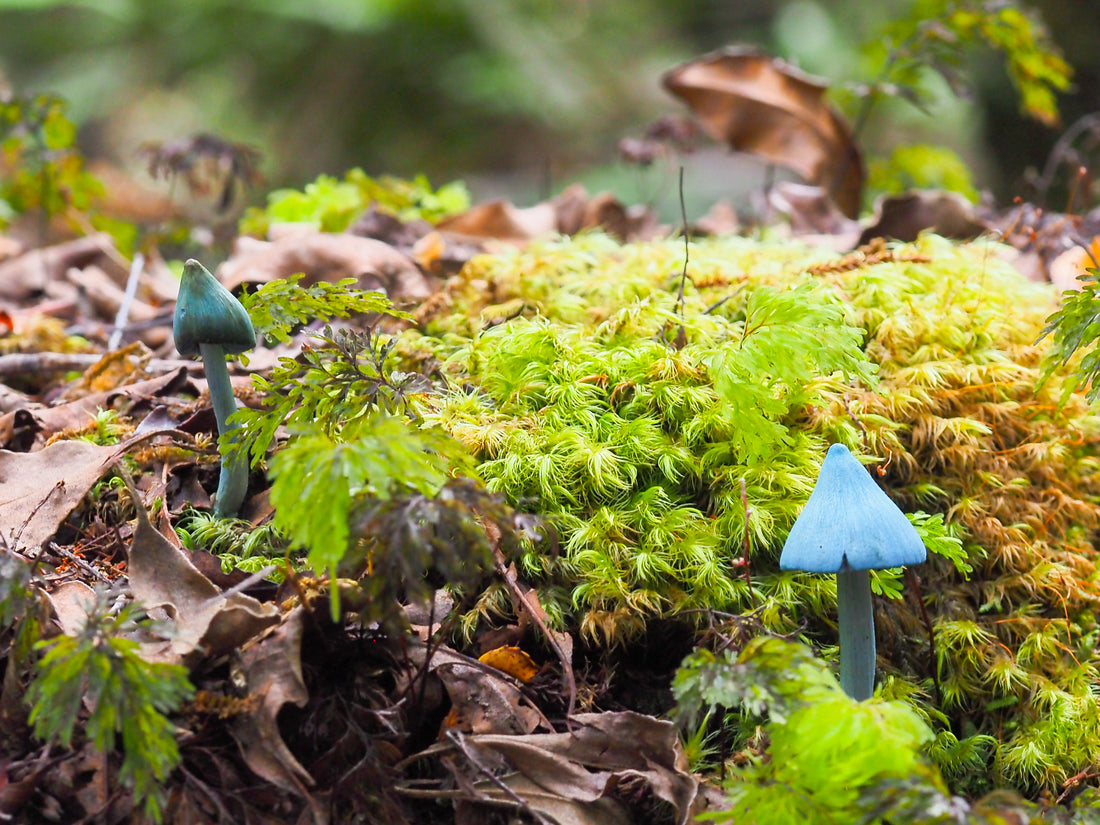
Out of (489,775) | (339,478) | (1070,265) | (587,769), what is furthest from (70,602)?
(1070,265)

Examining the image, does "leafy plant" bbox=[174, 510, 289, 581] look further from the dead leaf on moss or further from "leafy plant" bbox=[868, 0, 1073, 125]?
"leafy plant" bbox=[868, 0, 1073, 125]

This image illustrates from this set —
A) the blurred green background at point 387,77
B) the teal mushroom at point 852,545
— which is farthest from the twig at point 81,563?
the blurred green background at point 387,77

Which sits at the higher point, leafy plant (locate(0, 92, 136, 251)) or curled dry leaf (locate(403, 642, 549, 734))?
leafy plant (locate(0, 92, 136, 251))

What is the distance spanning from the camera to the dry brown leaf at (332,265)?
318cm

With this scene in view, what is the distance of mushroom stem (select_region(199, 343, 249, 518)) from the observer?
80.0 inches

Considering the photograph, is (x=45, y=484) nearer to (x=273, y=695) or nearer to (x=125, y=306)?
(x=273, y=695)

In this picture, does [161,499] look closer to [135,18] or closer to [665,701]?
[665,701]

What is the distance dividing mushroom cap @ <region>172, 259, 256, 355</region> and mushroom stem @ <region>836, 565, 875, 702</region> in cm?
140

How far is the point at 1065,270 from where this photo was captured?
3369mm

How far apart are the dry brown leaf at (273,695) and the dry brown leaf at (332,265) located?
1.79 m

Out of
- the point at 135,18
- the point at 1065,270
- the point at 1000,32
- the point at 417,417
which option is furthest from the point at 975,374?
the point at 135,18

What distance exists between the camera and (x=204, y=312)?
191 cm

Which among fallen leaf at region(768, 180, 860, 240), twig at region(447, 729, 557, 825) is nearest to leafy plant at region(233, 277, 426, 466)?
twig at region(447, 729, 557, 825)

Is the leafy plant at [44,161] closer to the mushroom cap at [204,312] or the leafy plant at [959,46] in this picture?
the mushroom cap at [204,312]
